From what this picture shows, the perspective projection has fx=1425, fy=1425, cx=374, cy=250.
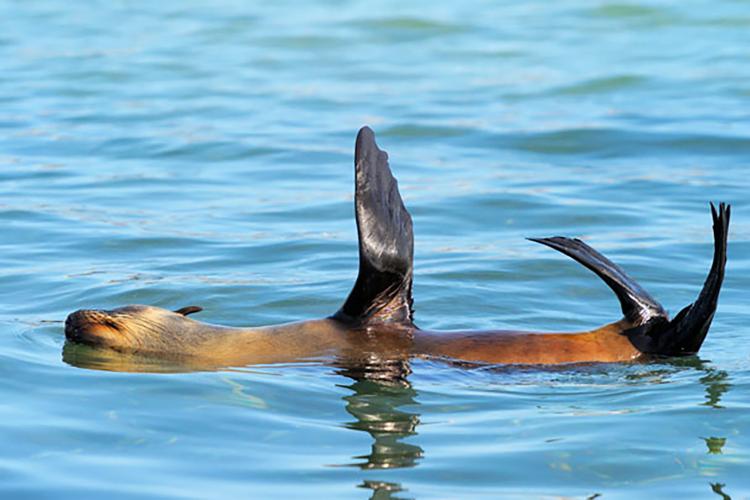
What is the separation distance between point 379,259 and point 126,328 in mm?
1148

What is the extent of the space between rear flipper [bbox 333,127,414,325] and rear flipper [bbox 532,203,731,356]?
0.59 metres

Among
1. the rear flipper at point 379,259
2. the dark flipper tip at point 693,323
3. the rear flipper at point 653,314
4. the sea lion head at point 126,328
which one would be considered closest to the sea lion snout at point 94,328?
the sea lion head at point 126,328

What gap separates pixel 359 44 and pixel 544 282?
33.9 ft

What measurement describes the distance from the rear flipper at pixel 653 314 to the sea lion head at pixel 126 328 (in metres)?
1.62

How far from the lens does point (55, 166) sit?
11164 mm

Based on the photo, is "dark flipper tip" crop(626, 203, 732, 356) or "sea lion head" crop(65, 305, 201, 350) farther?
"sea lion head" crop(65, 305, 201, 350)

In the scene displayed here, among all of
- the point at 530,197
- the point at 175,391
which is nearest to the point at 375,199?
the point at 175,391

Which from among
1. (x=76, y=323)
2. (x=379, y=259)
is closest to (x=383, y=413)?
(x=379, y=259)

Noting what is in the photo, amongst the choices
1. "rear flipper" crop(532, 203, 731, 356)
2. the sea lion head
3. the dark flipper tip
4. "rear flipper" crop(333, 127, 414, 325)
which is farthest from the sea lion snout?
the dark flipper tip

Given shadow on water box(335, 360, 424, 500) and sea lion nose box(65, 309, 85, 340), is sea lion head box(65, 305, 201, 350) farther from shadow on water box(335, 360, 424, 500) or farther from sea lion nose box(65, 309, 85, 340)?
shadow on water box(335, 360, 424, 500)

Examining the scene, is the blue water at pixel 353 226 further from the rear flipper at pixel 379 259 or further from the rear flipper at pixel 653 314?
the rear flipper at pixel 379 259

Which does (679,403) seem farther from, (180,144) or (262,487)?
(180,144)

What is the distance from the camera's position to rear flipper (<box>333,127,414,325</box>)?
5824 mm

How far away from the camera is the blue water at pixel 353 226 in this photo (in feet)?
15.6
